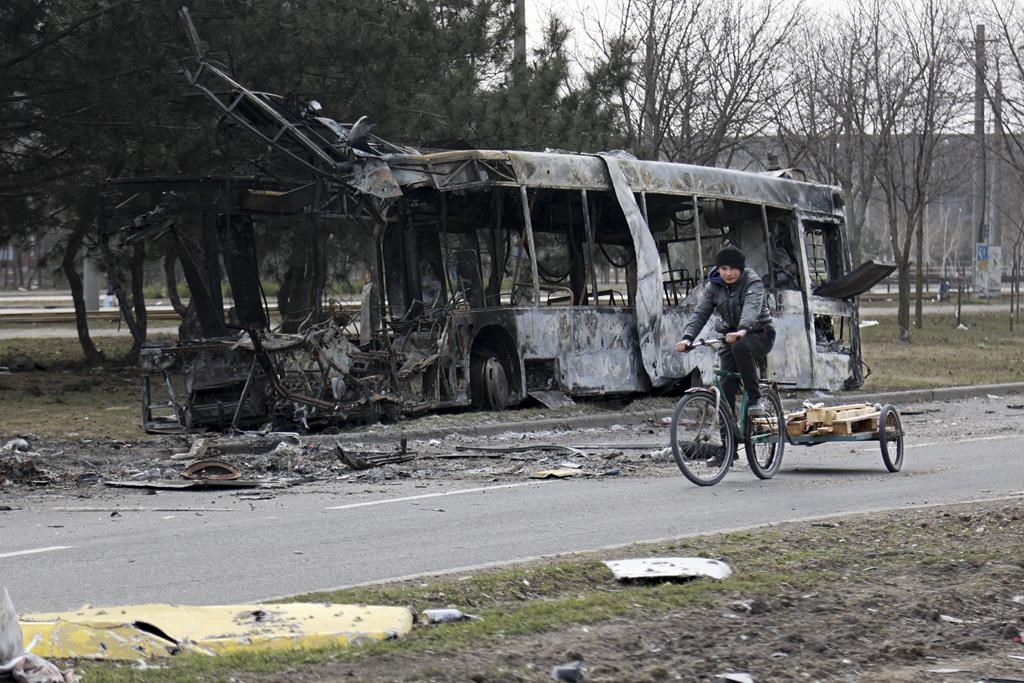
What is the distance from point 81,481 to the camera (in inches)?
447

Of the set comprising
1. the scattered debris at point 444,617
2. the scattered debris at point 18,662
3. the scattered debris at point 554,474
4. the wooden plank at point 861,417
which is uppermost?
the wooden plank at point 861,417

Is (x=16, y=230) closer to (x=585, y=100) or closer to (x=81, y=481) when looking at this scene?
(x=585, y=100)

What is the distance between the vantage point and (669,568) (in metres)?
6.87

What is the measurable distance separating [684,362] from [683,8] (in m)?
13.4

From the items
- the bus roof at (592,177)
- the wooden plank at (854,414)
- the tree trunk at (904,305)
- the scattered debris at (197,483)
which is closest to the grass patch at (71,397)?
the scattered debris at (197,483)

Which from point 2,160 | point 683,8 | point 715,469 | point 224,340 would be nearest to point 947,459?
point 715,469

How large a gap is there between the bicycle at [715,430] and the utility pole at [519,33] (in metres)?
14.6

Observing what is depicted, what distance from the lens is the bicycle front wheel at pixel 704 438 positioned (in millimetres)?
10766

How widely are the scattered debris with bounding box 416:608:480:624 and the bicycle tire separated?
6241 mm

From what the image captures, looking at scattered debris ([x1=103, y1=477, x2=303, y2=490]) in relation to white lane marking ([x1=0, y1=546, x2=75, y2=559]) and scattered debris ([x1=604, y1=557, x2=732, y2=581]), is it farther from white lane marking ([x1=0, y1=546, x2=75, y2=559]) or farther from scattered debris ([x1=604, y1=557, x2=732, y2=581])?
scattered debris ([x1=604, y1=557, x2=732, y2=581])

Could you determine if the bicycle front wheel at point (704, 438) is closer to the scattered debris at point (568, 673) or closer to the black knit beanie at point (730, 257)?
the black knit beanie at point (730, 257)

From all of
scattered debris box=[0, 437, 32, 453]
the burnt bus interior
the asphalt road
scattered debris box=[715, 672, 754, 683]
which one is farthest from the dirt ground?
the burnt bus interior

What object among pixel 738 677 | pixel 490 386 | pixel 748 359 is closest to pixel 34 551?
pixel 738 677

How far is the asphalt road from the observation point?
7211 millimetres
